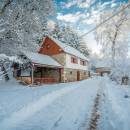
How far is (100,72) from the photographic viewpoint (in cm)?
9869

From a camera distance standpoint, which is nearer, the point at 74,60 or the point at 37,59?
the point at 37,59

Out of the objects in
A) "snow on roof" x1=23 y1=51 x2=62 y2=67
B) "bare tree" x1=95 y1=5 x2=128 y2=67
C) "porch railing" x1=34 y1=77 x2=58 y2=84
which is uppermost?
"bare tree" x1=95 y1=5 x2=128 y2=67

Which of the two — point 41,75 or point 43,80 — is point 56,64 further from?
point 43,80

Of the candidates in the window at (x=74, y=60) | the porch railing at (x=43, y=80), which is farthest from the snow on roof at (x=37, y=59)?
the window at (x=74, y=60)

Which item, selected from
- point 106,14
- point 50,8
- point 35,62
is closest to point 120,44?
point 106,14

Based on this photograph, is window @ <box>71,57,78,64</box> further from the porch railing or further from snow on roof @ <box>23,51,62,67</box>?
snow on roof @ <box>23,51,62,67</box>

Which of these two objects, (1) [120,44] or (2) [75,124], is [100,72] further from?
(2) [75,124]

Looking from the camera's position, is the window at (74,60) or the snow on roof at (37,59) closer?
the snow on roof at (37,59)

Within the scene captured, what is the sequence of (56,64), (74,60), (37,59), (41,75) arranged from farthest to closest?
1. (74,60)
2. (41,75)
3. (56,64)
4. (37,59)

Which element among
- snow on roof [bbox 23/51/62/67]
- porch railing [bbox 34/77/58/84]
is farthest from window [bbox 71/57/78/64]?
snow on roof [bbox 23/51/62/67]

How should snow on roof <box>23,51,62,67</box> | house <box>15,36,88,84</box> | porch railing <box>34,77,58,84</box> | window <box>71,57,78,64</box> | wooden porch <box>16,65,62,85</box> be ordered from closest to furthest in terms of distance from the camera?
snow on roof <box>23,51,62,67</box>, wooden porch <box>16,65,62,85</box>, porch railing <box>34,77,58,84</box>, house <box>15,36,88,84</box>, window <box>71,57,78,64</box>

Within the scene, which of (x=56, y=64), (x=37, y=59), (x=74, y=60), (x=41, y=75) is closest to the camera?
(x=37, y=59)

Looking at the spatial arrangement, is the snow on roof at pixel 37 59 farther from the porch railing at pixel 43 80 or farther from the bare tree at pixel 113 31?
the bare tree at pixel 113 31

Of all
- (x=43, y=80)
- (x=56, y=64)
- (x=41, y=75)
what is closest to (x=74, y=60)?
(x=56, y=64)
